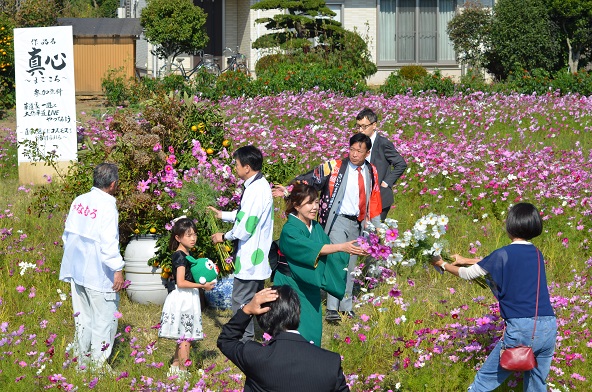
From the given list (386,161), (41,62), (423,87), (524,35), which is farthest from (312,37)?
(386,161)

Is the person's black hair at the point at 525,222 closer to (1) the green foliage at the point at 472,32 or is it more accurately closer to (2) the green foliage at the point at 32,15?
(2) the green foliage at the point at 32,15

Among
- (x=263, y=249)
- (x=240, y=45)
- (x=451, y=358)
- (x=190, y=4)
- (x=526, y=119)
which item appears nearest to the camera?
(x=451, y=358)

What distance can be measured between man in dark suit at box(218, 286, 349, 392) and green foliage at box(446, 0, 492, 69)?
23558 mm

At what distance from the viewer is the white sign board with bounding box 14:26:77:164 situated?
1268 centimetres

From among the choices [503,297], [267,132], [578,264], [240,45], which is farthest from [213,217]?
[240,45]

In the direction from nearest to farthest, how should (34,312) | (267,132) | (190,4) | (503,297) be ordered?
(503,297), (34,312), (267,132), (190,4)

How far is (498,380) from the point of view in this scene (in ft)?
18.5

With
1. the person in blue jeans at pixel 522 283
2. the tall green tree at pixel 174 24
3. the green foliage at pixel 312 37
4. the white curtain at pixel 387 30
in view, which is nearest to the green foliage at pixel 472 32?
the white curtain at pixel 387 30

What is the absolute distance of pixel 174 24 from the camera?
84.9 ft

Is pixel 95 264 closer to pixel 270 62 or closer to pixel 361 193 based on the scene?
pixel 361 193

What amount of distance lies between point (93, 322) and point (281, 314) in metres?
2.89

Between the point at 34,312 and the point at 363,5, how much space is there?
21.8 m

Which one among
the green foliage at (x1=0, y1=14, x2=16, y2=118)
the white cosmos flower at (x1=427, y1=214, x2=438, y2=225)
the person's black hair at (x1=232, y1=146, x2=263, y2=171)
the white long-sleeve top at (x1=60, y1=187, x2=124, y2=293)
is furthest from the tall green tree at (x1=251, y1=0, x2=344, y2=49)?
the white cosmos flower at (x1=427, y1=214, x2=438, y2=225)

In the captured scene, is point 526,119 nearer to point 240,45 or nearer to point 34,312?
point 34,312
